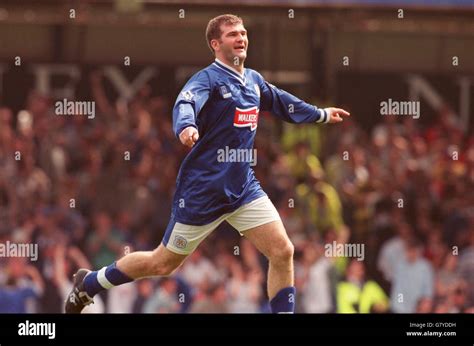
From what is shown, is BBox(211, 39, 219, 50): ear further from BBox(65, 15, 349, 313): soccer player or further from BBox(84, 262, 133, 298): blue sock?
BBox(84, 262, 133, 298): blue sock

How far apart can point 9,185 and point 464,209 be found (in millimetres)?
5993

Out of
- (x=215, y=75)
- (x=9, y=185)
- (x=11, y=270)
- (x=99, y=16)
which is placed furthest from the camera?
(x=99, y=16)

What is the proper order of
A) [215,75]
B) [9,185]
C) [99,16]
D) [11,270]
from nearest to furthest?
[215,75] → [11,270] → [9,185] → [99,16]

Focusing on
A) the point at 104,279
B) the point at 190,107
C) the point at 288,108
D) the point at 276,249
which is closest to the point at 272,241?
the point at 276,249

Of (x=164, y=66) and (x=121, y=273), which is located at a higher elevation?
(x=164, y=66)

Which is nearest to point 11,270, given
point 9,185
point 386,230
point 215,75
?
point 9,185

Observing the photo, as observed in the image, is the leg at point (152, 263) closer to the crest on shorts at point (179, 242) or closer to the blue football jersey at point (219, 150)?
the crest on shorts at point (179, 242)

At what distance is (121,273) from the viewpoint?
11.7 meters

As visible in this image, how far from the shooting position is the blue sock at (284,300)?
1160 cm

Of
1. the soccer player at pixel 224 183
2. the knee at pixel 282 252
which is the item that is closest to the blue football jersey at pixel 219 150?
the soccer player at pixel 224 183

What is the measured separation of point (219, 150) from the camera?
11.4 meters

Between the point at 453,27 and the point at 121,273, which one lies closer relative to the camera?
the point at 121,273

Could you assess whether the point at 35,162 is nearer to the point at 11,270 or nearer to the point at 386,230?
the point at 11,270
